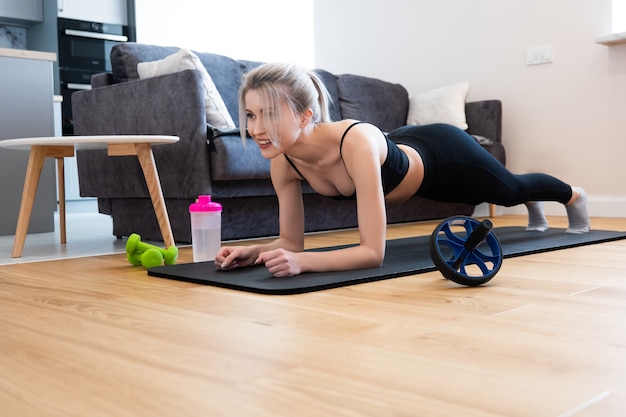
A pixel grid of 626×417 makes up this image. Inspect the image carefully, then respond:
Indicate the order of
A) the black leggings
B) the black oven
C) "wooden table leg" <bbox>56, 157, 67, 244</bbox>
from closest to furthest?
the black leggings < "wooden table leg" <bbox>56, 157, 67, 244</bbox> < the black oven

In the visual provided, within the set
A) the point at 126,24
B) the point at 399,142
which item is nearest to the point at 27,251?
the point at 399,142

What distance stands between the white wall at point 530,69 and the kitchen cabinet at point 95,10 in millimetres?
2062

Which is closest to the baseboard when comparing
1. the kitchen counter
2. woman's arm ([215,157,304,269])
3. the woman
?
the woman

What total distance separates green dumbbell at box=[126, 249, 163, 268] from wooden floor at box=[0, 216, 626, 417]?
303 mm

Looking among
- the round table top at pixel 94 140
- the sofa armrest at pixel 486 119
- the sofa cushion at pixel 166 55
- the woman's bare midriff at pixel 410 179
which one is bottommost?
the woman's bare midriff at pixel 410 179

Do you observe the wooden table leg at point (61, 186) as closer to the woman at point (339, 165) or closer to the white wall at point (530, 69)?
the woman at point (339, 165)

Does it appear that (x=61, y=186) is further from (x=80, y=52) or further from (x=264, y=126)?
→ (x=80, y=52)

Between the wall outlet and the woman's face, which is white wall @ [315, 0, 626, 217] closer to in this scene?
the wall outlet

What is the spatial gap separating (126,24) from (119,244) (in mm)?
3573

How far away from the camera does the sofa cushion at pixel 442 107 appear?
14.4ft

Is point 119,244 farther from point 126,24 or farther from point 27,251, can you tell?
point 126,24

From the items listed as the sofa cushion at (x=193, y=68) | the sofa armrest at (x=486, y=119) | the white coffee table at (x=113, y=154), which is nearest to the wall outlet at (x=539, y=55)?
the sofa armrest at (x=486, y=119)

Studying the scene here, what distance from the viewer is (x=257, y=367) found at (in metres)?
0.99

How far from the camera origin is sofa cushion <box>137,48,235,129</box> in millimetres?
3059
